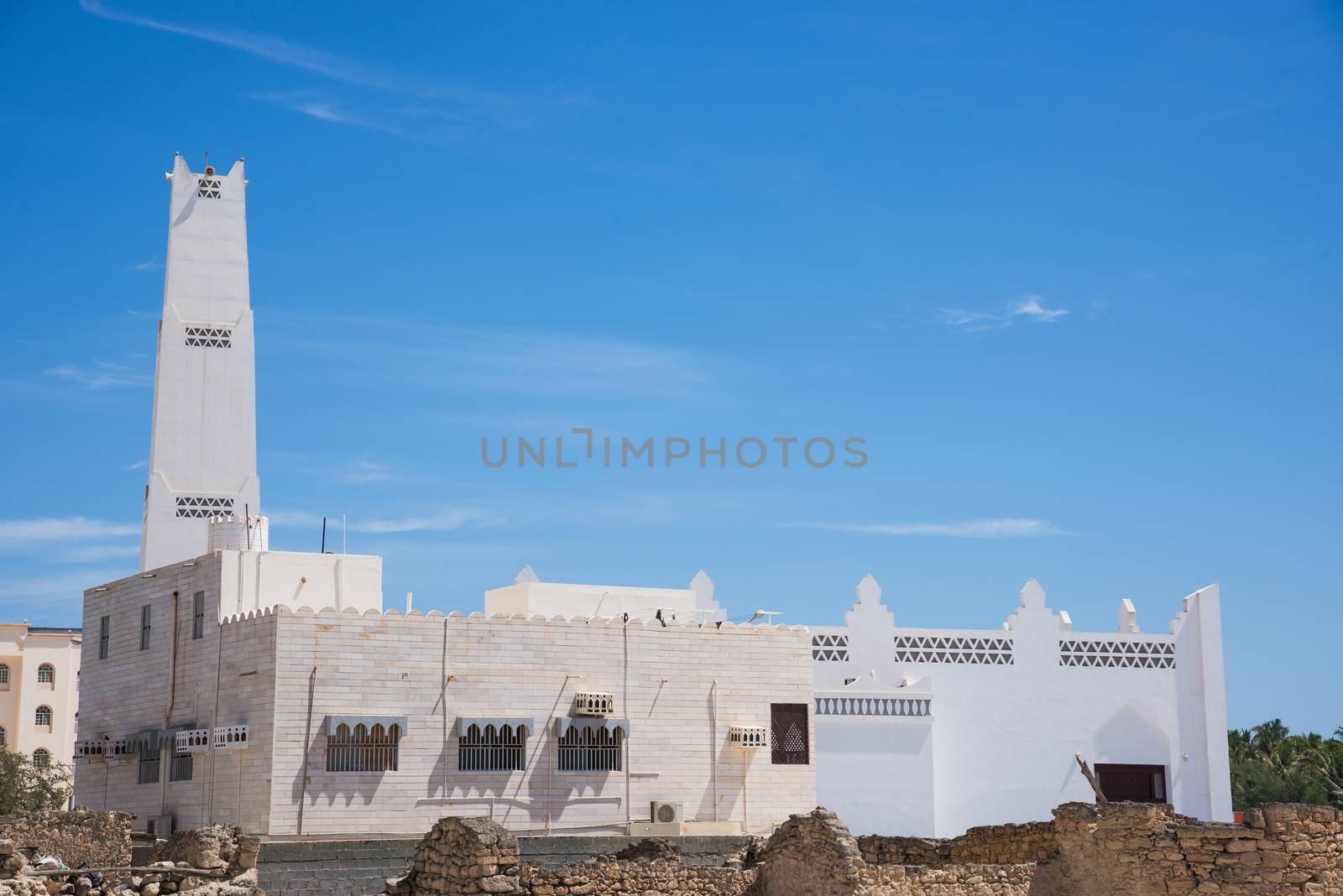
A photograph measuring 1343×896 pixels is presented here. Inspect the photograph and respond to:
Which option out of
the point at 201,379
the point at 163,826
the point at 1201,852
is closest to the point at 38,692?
the point at 201,379

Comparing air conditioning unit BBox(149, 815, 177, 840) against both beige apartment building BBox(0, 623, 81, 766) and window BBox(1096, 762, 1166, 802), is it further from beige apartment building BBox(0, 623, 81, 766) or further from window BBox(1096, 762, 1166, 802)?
beige apartment building BBox(0, 623, 81, 766)

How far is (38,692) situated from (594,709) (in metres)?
47.3

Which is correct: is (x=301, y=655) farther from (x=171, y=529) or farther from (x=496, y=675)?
(x=171, y=529)

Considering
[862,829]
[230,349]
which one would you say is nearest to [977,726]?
[862,829]

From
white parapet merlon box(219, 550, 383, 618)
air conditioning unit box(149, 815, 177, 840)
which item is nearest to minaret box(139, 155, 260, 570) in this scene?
white parapet merlon box(219, 550, 383, 618)

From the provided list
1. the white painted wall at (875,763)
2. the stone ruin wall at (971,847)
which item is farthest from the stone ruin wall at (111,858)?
the white painted wall at (875,763)

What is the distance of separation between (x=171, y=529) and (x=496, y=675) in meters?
12.5

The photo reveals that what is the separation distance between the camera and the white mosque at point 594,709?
22.3m

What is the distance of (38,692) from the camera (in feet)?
208

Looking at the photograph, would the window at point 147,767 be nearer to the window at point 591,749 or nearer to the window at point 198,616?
the window at point 198,616

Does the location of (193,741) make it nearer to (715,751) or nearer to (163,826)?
(163,826)

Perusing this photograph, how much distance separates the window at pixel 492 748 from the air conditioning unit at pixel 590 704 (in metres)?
0.90

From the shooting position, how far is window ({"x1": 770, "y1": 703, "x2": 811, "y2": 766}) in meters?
25.1

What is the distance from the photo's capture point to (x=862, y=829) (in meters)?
26.6
